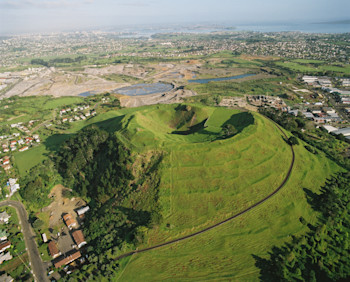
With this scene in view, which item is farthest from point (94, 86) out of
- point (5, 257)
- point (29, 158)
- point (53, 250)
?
point (53, 250)

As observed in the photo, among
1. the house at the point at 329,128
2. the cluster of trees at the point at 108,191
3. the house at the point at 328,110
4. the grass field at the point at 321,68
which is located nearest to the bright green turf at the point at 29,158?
the cluster of trees at the point at 108,191

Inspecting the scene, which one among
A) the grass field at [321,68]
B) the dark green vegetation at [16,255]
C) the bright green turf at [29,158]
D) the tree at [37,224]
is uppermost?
the grass field at [321,68]

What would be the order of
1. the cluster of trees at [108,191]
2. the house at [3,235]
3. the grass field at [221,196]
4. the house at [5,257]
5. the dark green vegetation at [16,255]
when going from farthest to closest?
the house at [3,235]
the house at [5,257]
the cluster of trees at [108,191]
the dark green vegetation at [16,255]
the grass field at [221,196]

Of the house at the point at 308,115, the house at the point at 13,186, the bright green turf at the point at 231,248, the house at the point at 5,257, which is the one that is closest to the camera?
the bright green turf at the point at 231,248

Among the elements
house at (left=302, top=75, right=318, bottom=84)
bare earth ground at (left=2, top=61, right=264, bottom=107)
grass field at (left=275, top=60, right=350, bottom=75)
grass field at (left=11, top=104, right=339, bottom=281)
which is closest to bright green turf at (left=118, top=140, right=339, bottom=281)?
grass field at (left=11, top=104, right=339, bottom=281)

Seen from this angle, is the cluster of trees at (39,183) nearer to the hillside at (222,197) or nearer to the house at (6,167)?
the house at (6,167)

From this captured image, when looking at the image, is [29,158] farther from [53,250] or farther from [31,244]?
[53,250]

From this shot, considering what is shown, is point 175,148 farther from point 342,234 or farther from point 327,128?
point 327,128
